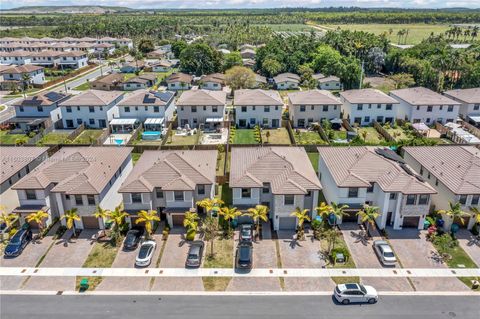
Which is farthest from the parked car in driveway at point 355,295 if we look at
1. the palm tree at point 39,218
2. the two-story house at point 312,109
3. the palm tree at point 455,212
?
the two-story house at point 312,109

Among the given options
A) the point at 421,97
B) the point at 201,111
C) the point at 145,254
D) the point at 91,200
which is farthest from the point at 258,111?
the point at 145,254

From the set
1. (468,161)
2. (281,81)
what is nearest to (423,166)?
(468,161)

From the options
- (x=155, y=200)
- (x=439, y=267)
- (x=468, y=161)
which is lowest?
(x=439, y=267)

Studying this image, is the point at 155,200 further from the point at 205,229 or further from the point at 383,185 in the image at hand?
the point at 383,185

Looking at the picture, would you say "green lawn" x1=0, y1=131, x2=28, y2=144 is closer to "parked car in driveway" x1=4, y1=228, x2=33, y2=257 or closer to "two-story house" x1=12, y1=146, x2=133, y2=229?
"two-story house" x1=12, y1=146, x2=133, y2=229

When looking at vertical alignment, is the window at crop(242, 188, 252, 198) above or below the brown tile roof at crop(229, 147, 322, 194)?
below

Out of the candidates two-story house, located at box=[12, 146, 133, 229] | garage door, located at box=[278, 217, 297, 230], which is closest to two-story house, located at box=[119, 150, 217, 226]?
two-story house, located at box=[12, 146, 133, 229]
